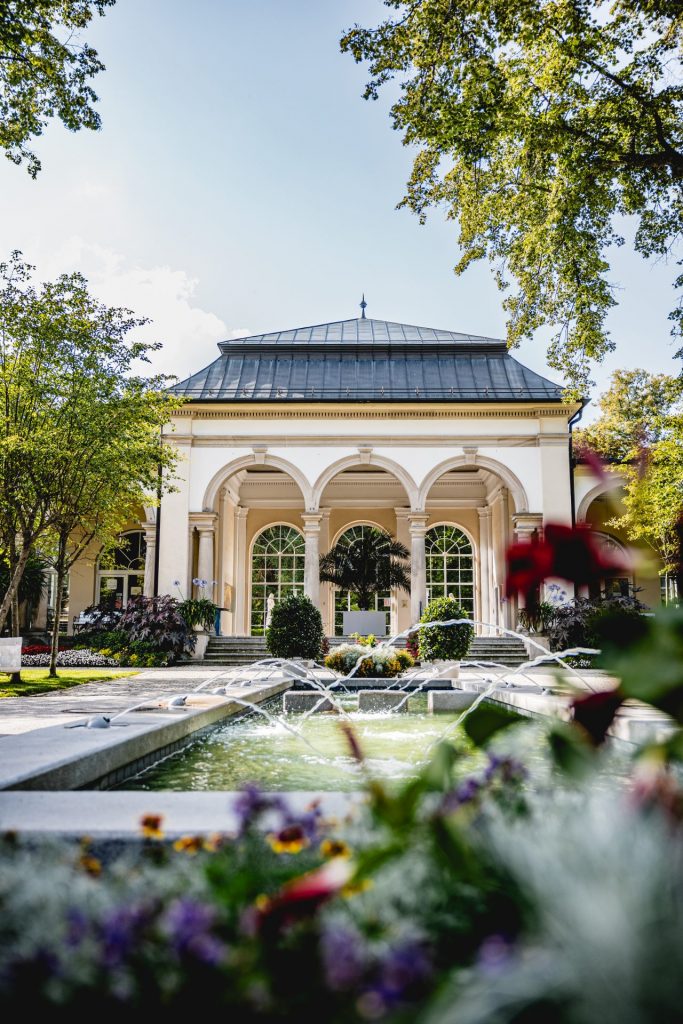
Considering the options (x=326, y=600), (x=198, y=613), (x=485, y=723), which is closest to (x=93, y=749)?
(x=485, y=723)

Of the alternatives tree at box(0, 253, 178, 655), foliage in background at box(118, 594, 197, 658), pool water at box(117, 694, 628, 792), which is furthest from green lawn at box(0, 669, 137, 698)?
pool water at box(117, 694, 628, 792)

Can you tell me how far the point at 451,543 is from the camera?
2361 centimetres

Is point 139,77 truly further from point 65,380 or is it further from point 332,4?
point 65,380

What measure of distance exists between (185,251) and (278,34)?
250 inches

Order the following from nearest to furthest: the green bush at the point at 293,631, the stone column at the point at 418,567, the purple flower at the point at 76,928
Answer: the purple flower at the point at 76,928, the green bush at the point at 293,631, the stone column at the point at 418,567

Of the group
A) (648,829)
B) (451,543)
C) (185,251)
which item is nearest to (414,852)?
(648,829)

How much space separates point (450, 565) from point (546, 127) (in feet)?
52.1

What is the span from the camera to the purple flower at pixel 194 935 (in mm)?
936

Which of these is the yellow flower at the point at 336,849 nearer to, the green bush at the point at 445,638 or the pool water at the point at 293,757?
the pool water at the point at 293,757

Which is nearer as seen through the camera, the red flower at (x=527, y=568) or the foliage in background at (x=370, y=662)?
the red flower at (x=527, y=568)

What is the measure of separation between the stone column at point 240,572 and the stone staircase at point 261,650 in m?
3.73

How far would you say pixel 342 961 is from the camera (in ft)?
2.97

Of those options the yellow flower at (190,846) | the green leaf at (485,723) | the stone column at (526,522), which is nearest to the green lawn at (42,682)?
the yellow flower at (190,846)

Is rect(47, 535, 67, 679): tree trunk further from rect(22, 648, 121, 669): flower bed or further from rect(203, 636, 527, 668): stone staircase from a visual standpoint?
rect(203, 636, 527, 668): stone staircase
